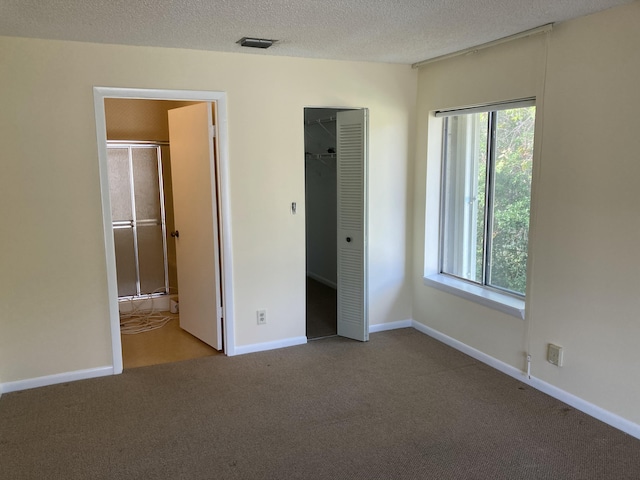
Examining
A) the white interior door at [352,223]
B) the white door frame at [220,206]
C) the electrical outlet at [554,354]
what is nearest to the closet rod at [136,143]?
the white door frame at [220,206]

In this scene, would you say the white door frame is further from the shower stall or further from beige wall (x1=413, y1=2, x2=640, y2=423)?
beige wall (x1=413, y1=2, x2=640, y2=423)

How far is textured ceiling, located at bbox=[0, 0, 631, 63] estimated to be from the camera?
2619 millimetres

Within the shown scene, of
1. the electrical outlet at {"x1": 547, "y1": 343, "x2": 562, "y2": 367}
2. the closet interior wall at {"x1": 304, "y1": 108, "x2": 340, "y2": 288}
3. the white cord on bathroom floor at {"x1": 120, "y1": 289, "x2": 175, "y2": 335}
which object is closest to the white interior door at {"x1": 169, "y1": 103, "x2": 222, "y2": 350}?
the white cord on bathroom floor at {"x1": 120, "y1": 289, "x2": 175, "y2": 335}

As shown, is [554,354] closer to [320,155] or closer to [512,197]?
[512,197]

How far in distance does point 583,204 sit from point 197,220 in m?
2.88

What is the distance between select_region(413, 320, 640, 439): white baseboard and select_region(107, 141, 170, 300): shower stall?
9.60ft

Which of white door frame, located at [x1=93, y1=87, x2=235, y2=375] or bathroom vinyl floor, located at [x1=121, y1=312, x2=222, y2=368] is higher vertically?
white door frame, located at [x1=93, y1=87, x2=235, y2=375]

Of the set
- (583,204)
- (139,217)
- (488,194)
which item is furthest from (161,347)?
(583,204)

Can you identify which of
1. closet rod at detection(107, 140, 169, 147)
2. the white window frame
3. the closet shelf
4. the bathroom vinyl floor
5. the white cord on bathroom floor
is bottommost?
the bathroom vinyl floor

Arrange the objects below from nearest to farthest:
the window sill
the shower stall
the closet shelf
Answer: the window sill
the shower stall
the closet shelf

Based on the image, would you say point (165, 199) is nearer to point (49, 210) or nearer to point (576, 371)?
point (49, 210)

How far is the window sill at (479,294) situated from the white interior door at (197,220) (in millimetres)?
1861

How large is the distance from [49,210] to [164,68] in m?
1.26

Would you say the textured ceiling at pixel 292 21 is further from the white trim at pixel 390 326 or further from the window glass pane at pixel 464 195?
the white trim at pixel 390 326
